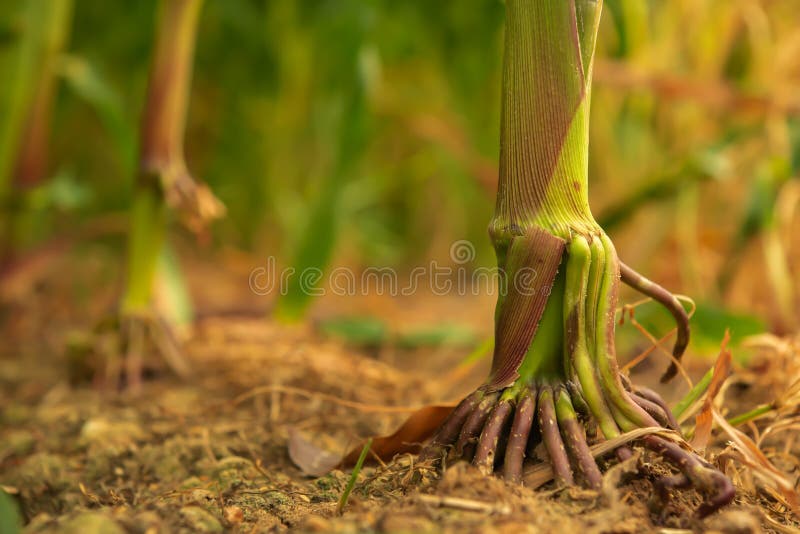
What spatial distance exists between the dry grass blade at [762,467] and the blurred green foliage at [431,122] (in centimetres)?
65

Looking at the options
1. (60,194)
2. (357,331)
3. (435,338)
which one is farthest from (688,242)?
(60,194)

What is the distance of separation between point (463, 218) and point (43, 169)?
1324 mm

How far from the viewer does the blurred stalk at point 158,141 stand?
1.02 metres

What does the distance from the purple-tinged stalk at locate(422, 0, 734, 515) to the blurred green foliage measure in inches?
22.1

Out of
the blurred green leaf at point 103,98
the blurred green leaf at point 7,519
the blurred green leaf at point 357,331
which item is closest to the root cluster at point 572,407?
the blurred green leaf at point 7,519

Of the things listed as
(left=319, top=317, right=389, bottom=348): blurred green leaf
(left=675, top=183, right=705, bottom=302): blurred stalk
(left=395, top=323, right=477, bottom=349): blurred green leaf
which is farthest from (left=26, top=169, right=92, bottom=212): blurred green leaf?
(left=675, top=183, right=705, bottom=302): blurred stalk

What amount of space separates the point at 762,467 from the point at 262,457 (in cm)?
45

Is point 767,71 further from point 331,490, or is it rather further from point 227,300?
point 331,490

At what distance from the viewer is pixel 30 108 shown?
1.33 meters

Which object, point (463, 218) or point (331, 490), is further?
point (463, 218)

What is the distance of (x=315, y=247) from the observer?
1.29m

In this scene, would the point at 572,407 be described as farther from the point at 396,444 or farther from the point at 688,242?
the point at 688,242

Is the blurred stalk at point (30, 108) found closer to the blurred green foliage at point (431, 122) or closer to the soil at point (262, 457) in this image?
the blurred green foliage at point (431, 122)

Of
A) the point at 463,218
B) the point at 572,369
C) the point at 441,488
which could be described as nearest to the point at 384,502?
the point at 441,488
